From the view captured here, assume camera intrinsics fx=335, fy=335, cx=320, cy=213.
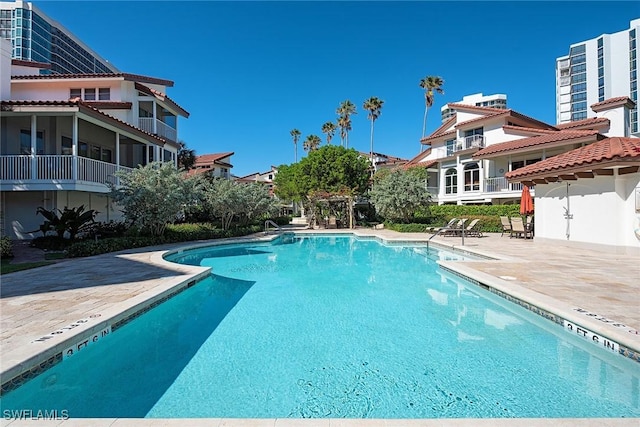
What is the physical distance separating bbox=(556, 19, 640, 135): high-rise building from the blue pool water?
294ft

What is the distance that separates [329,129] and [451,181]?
90.5 ft

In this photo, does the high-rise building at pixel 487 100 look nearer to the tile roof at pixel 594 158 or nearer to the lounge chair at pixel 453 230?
the lounge chair at pixel 453 230

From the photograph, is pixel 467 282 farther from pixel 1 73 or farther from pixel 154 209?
pixel 1 73

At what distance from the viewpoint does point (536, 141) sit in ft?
77.7

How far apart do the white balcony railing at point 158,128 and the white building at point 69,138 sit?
58 millimetres

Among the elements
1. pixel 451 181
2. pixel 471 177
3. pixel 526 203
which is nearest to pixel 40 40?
pixel 451 181

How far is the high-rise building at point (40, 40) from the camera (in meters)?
70.2

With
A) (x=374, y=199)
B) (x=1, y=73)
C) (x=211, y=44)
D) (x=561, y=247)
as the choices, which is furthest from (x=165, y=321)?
(x=374, y=199)

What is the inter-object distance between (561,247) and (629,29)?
313ft

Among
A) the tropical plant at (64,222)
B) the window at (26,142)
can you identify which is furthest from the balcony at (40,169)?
the window at (26,142)

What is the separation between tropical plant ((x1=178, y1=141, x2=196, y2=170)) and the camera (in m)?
27.1

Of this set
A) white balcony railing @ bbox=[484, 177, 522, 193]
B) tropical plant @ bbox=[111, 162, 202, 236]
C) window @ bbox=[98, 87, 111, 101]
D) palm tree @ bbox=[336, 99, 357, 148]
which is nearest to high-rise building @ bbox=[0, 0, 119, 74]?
palm tree @ bbox=[336, 99, 357, 148]

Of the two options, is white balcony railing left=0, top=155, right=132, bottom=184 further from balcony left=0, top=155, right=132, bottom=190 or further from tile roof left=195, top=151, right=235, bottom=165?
tile roof left=195, top=151, right=235, bottom=165

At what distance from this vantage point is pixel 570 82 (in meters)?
91.7
